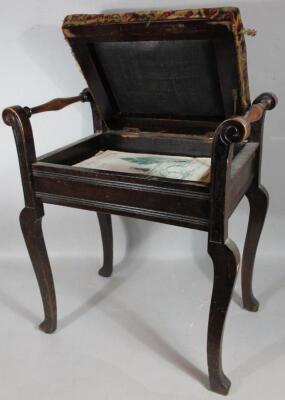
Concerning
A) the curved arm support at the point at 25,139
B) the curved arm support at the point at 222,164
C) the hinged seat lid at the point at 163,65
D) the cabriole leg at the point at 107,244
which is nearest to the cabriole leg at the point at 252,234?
the hinged seat lid at the point at 163,65

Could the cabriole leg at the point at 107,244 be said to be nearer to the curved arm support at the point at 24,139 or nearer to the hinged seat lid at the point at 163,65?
the hinged seat lid at the point at 163,65

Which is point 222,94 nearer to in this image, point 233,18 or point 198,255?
point 233,18

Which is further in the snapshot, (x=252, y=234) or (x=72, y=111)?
(x=72, y=111)

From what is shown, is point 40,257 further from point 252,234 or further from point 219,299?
Result: point 252,234

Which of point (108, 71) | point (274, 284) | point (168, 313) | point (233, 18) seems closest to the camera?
point (233, 18)

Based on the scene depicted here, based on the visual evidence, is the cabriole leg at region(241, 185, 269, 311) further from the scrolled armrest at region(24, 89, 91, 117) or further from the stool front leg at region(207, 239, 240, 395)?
the scrolled armrest at region(24, 89, 91, 117)

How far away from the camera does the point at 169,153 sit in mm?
1346

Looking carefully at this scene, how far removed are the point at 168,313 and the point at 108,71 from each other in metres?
0.79

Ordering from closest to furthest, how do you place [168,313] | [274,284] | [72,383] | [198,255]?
[72,383], [168,313], [274,284], [198,255]

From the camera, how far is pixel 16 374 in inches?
47.8

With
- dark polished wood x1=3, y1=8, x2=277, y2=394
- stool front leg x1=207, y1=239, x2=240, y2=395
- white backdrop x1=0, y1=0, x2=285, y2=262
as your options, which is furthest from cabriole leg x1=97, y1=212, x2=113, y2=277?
stool front leg x1=207, y1=239, x2=240, y2=395

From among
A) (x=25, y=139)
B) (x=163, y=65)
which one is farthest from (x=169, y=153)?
(x=25, y=139)

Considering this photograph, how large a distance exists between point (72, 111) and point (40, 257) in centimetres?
60

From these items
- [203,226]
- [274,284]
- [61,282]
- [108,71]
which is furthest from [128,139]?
[274,284]
